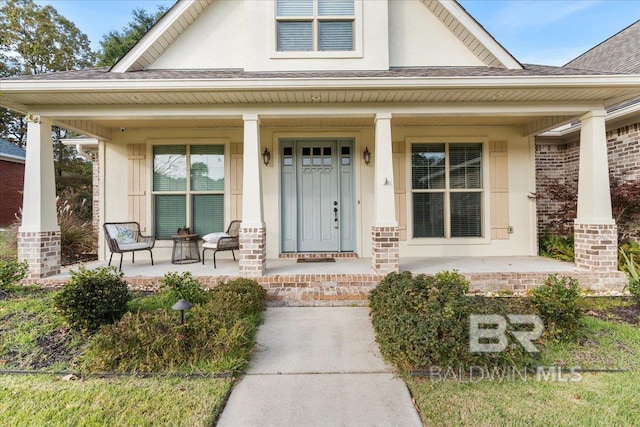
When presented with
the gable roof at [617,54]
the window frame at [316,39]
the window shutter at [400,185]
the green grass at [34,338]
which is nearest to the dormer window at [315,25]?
the window frame at [316,39]

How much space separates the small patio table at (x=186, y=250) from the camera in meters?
5.82

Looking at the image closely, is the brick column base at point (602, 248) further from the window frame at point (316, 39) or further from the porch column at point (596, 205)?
the window frame at point (316, 39)

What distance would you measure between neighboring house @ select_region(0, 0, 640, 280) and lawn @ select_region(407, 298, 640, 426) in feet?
7.23

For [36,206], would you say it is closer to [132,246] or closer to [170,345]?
[132,246]

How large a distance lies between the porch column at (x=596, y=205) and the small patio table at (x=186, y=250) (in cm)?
644

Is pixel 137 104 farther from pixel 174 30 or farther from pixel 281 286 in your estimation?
pixel 281 286

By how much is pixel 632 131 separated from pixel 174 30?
8.40m

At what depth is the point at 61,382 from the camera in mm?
2416

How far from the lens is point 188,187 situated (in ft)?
20.5

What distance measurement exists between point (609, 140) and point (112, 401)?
8.66m

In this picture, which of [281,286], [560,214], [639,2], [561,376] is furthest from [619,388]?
[639,2]

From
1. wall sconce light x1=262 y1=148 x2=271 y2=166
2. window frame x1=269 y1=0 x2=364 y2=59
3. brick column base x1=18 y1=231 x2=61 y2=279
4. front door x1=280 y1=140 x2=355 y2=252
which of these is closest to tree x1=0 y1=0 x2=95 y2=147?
brick column base x1=18 y1=231 x2=61 y2=279

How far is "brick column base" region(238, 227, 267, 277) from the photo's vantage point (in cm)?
457

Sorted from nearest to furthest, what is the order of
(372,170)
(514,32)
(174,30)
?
(174,30)
(372,170)
(514,32)
